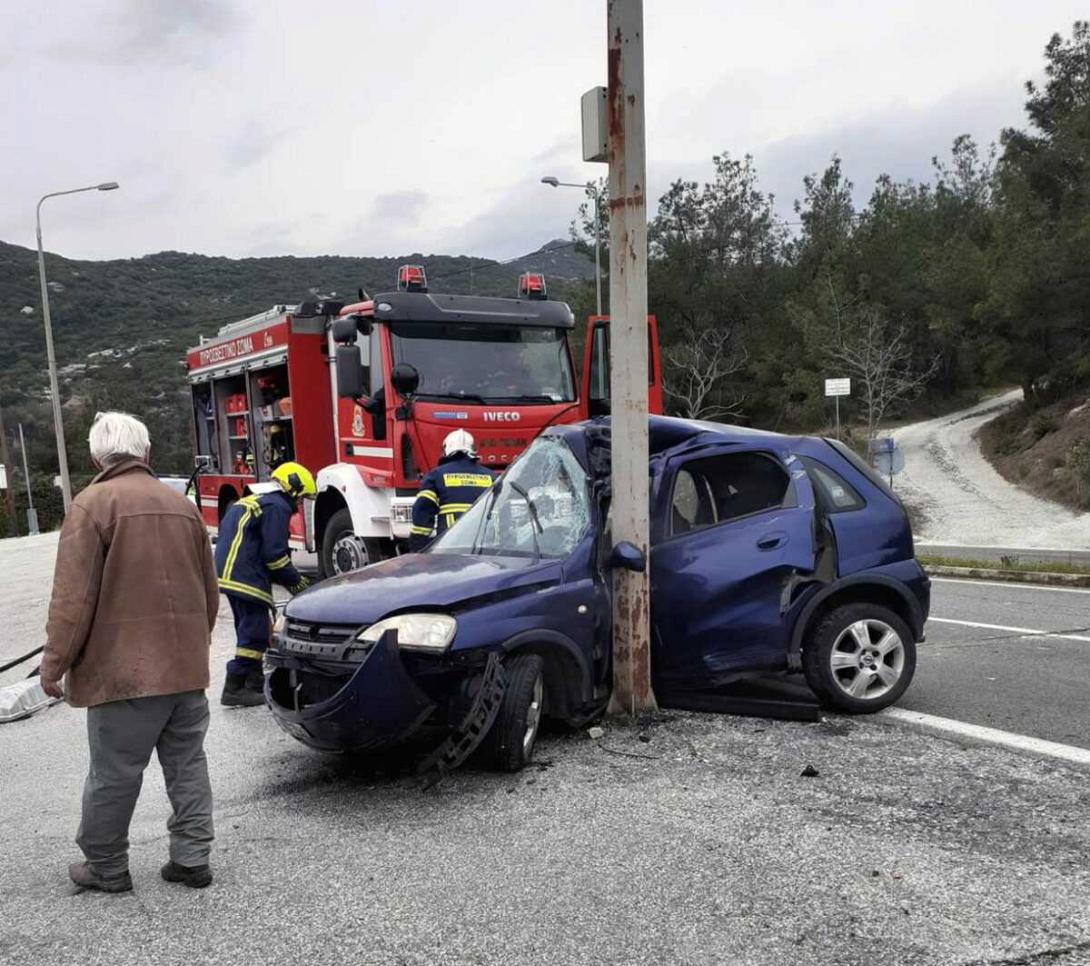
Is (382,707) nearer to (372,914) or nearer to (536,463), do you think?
(372,914)

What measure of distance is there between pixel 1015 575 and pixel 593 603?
998 centimetres

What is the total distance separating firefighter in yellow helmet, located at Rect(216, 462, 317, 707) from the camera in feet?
21.5

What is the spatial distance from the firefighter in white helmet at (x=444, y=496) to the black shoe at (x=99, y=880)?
4.15 metres

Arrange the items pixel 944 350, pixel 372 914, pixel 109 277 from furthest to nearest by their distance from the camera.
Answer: pixel 109 277 < pixel 944 350 < pixel 372 914

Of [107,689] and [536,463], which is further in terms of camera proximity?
[536,463]

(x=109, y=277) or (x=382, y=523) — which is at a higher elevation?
(x=109, y=277)

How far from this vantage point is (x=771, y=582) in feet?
18.3

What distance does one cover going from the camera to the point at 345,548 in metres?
9.61

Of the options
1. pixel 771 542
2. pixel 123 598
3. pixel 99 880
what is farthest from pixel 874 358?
pixel 99 880

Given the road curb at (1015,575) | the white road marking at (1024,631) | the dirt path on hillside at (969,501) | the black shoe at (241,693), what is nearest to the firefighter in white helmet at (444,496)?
the black shoe at (241,693)

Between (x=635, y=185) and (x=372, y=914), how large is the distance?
3.94 m

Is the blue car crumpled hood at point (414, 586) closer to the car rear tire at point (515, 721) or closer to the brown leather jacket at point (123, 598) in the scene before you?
the car rear tire at point (515, 721)

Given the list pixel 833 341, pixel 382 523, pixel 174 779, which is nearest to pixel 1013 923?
pixel 174 779

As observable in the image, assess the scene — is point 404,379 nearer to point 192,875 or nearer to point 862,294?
point 192,875
